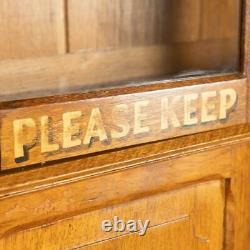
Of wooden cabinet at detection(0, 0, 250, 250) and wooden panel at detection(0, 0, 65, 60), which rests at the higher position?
wooden panel at detection(0, 0, 65, 60)

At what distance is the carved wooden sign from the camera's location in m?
0.56

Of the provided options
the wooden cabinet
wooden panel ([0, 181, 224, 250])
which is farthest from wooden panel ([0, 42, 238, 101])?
wooden panel ([0, 181, 224, 250])

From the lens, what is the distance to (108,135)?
0.61m

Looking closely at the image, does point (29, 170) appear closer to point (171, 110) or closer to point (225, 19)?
point (171, 110)

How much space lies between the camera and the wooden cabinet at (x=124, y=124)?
1.91 feet

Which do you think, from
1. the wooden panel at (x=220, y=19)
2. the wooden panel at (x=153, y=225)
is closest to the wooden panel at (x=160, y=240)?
the wooden panel at (x=153, y=225)

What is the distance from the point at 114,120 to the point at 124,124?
0.04 ft

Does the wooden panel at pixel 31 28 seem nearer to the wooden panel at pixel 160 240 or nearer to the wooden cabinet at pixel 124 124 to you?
the wooden cabinet at pixel 124 124

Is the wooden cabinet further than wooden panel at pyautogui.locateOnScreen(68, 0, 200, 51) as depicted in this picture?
No

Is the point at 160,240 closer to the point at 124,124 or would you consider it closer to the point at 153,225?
the point at 153,225

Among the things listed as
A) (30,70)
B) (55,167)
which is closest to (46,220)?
(55,167)

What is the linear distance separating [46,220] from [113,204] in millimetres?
80

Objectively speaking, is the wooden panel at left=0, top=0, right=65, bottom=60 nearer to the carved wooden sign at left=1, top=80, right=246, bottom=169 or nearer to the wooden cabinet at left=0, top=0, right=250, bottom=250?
the wooden cabinet at left=0, top=0, right=250, bottom=250

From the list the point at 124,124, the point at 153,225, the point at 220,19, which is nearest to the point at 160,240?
the point at 153,225
